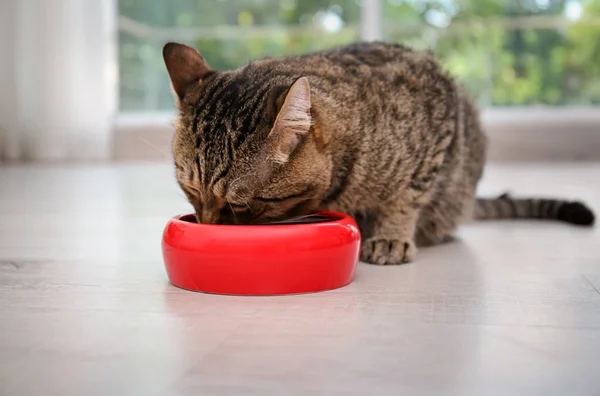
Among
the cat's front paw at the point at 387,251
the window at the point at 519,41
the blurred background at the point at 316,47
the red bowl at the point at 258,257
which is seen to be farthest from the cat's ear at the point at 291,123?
the window at the point at 519,41

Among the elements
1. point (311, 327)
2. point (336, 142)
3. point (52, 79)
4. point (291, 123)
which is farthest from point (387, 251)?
point (52, 79)

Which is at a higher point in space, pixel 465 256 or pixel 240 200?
pixel 240 200

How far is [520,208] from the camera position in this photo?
2.68 meters

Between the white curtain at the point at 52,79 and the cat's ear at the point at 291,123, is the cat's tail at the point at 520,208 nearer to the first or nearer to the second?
the cat's ear at the point at 291,123

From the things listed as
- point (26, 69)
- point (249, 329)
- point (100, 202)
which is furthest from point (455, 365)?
point (26, 69)

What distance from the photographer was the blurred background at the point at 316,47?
17.2 feet

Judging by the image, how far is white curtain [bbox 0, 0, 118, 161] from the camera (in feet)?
17.0

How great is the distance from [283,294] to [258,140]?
1.09ft

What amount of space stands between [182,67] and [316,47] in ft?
13.4

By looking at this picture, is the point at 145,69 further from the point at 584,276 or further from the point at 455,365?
the point at 455,365

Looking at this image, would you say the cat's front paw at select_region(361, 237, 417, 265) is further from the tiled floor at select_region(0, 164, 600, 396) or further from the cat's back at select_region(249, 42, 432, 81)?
the cat's back at select_region(249, 42, 432, 81)

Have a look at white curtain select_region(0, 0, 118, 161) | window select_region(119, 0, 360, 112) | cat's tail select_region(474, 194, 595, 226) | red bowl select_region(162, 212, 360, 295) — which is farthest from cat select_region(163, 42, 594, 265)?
white curtain select_region(0, 0, 118, 161)

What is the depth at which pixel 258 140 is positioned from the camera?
59.9 inches

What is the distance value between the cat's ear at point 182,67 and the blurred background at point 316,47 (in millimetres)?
3780
